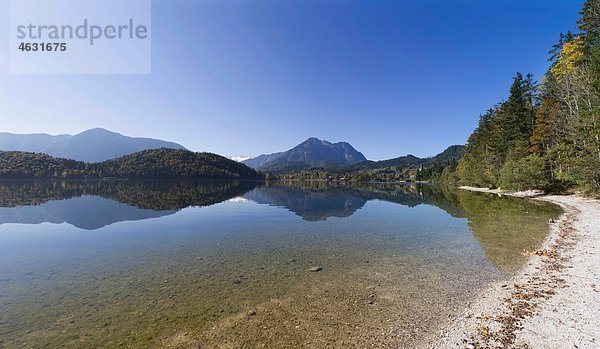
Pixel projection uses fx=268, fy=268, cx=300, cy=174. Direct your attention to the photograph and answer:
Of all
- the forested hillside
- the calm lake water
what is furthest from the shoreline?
the forested hillside

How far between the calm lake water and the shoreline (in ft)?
2.43

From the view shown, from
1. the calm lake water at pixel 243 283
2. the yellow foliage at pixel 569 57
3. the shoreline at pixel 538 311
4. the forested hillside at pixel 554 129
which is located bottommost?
the calm lake water at pixel 243 283

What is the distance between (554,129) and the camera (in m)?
50.1

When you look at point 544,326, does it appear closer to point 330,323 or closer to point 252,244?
point 330,323

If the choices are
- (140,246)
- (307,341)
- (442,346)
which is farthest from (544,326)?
(140,246)

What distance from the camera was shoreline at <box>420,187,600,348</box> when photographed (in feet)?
25.7

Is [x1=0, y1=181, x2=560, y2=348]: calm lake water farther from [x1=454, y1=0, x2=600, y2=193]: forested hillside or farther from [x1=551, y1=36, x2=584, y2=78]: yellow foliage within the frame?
[x1=551, y1=36, x2=584, y2=78]: yellow foliage

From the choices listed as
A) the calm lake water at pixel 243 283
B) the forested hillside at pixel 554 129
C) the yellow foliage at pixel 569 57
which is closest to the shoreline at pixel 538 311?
the calm lake water at pixel 243 283

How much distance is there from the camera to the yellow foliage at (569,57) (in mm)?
44281

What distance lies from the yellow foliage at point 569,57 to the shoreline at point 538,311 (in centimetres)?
4564

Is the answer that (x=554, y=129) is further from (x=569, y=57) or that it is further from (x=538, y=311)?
(x=538, y=311)

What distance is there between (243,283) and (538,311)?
11.9m

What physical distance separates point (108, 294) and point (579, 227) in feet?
109

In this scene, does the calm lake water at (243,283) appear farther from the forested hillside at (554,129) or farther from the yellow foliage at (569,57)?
the yellow foliage at (569,57)
